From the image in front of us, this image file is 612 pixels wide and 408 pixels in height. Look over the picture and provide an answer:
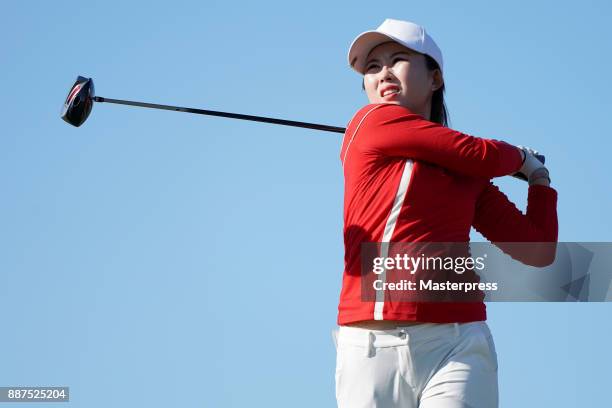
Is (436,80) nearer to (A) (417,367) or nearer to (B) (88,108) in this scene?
(A) (417,367)

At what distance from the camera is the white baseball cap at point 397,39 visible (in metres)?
5.37

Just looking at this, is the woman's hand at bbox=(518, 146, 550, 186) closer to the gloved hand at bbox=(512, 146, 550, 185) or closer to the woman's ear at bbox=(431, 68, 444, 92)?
the gloved hand at bbox=(512, 146, 550, 185)

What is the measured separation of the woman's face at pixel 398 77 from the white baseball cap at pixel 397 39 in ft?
0.17

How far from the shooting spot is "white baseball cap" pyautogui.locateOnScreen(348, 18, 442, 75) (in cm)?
537

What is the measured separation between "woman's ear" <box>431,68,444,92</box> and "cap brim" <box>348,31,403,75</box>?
317 millimetres

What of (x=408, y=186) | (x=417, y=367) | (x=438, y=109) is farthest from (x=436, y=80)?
(x=417, y=367)

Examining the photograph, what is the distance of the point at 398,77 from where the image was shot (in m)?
5.43

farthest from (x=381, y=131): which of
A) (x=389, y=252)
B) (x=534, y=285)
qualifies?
(x=534, y=285)

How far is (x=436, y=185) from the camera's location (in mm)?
5031

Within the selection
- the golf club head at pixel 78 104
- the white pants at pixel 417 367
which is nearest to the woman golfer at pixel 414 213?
the white pants at pixel 417 367

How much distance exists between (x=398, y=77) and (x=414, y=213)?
0.86 metres

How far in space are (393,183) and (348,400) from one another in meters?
1.03

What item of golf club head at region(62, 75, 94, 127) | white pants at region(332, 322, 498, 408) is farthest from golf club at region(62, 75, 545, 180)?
white pants at region(332, 322, 498, 408)

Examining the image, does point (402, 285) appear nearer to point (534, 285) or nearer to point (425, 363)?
point (425, 363)
